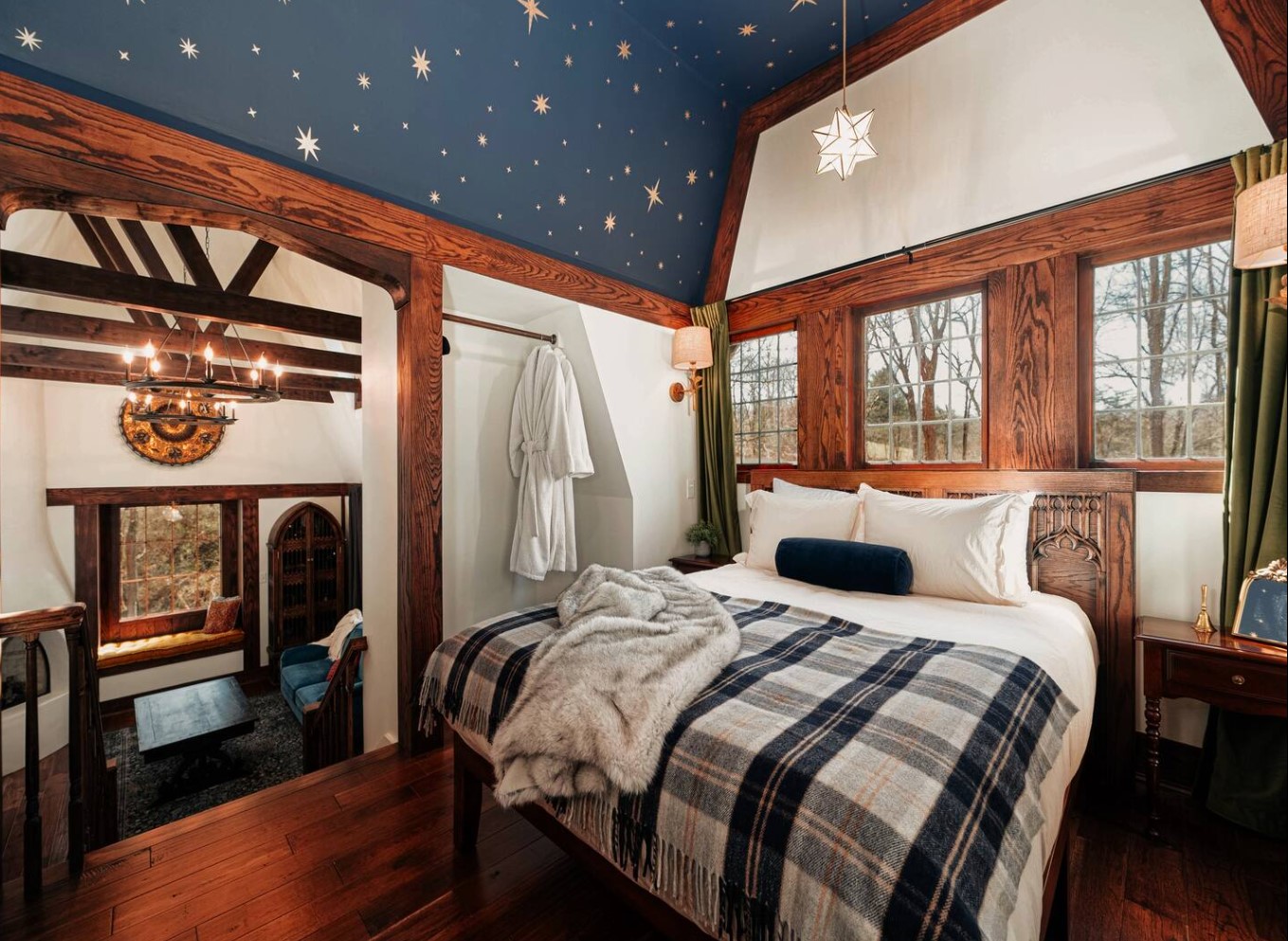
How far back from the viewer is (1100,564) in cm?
208

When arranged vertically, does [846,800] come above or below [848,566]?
below

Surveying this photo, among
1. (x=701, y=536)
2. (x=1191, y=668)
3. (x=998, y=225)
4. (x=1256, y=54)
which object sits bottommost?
(x=1191, y=668)

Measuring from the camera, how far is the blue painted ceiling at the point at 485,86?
1578 mm

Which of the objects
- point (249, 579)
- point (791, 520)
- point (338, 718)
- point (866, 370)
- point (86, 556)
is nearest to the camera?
point (791, 520)

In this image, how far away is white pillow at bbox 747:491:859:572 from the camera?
2402 mm

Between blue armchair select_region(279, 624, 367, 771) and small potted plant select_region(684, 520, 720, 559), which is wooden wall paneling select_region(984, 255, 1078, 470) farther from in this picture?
blue armchair select_region(279, 624, 367, 771)

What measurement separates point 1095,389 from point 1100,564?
0.71 meters

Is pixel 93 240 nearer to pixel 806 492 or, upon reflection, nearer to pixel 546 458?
pixel 546 458

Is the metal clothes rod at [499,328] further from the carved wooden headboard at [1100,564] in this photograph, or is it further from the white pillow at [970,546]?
the carved wooden headboard at [1100,564]

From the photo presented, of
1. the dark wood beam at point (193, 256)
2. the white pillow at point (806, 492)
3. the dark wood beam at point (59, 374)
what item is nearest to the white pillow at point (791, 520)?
the white pillow at point (806, 492)

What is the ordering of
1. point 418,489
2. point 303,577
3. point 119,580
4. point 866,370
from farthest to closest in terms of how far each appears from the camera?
1. point 303,577
2. point 119,580
3. point 866,370
4. point 418,489

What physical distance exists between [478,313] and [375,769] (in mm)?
2288

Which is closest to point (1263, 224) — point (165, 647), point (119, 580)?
point (165, 647)

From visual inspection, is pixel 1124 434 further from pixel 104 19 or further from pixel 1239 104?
pixel 104 19
